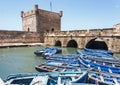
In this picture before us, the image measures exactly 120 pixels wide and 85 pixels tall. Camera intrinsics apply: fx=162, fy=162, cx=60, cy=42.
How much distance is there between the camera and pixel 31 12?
1510 inches

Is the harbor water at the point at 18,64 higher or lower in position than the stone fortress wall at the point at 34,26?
lower

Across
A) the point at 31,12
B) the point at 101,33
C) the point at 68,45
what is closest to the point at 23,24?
the point at 31,12

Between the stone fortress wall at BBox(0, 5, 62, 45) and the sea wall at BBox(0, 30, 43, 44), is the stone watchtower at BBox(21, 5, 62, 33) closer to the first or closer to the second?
the stone fortress wall at BBox(0, 5, 62, 45)

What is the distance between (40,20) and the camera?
37719 mm

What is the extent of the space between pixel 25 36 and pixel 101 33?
17.6 metres

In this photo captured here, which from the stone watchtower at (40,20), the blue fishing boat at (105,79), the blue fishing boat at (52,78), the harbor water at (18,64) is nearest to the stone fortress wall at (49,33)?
the stone watchtower at (40,20)

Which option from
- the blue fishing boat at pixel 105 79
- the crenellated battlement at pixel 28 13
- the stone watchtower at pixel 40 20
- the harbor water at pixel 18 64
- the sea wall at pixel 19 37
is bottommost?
the harbor water at pixel 18 64

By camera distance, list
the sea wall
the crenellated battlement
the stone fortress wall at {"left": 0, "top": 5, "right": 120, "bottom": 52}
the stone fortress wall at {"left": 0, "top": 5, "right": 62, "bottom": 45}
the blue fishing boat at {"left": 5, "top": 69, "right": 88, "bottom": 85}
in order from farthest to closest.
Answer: the crenellated battlement < the stone fortress wall at {"left": 0, "top": 5, "right": 62, "bottom": 45} < the sea wall < the stone fortress wall at {"left": 0, "top": 5, "right": 120, "bottom": 52} < the blue fishing boat at {"left": 5, "top": 69, "right": 88, "bottom": 85}

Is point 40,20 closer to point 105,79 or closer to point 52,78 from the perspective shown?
point 52,78

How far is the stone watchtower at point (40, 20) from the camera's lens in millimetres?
37219

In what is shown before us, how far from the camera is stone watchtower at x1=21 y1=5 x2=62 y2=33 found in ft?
122

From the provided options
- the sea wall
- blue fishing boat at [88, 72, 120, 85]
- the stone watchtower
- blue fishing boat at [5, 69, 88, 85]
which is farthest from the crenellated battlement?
blue fishing boat at [88, 72, 120, 85]

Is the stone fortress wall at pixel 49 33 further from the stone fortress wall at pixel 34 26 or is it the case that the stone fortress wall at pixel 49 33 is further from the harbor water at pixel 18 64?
the harbor water at pixel 18 64

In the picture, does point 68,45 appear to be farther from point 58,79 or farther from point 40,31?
point 58,79
